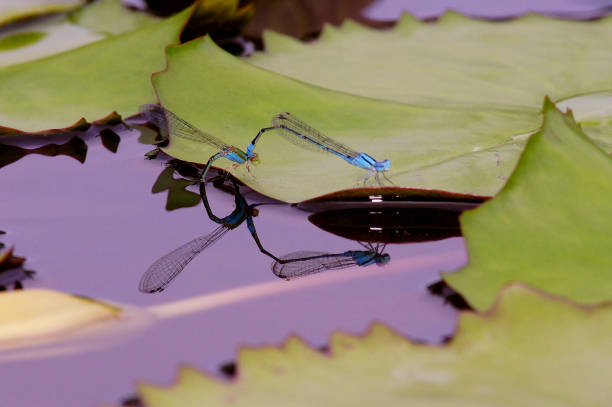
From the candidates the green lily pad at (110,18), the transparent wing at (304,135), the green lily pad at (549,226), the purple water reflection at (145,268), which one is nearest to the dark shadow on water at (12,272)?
the purple water reflection at (145,268)

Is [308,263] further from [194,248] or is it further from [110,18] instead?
[110,18]

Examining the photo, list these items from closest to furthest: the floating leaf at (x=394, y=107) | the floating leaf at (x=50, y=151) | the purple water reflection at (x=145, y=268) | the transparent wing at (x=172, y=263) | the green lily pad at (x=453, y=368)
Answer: the green lily pad at (x=453, y=368), the purple water reflection at (x=145, y=268), the transparent wing at (x=172, y=263), the floating leaf at (x=394, y=107), the floating leaf at (x=50, y=151)

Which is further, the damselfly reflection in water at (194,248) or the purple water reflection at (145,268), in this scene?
the damselfly reflection in water at (194,248)

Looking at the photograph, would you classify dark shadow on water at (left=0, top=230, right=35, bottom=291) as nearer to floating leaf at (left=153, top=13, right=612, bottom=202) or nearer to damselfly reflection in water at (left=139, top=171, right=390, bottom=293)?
damselfly reflection in water at (left=139, top=171, right=390, bottom=293)

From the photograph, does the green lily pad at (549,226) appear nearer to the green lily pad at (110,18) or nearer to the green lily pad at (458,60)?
the green lily pad at (458,60)

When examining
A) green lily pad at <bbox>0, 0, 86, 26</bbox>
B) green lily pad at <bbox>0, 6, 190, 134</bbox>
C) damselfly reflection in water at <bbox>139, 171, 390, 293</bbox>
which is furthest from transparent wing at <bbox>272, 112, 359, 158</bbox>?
green lily pad at <bbox>0, 0, 86, 26</bbox>

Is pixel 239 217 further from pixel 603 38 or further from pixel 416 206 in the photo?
pixel 603 38
